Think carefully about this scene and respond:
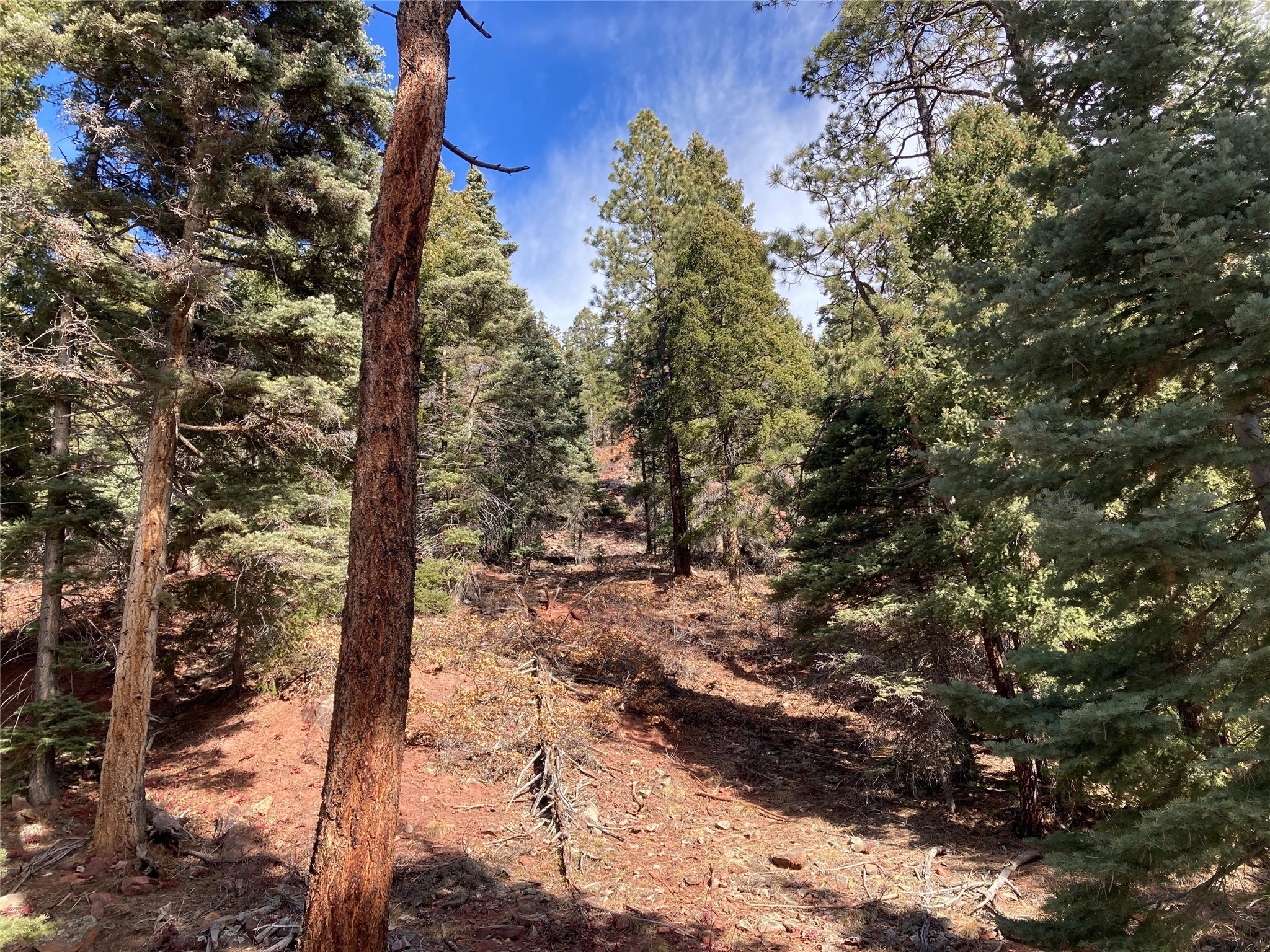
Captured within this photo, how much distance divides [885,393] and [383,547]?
25.1ft

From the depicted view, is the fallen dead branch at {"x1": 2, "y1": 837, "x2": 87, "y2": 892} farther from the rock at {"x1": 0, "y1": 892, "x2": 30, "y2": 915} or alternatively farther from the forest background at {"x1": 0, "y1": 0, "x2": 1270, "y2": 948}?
the forest background at {"x1": 0, "y1": 0, "x2": 1270, "y2": 948}

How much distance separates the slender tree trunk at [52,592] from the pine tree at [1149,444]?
1102cm

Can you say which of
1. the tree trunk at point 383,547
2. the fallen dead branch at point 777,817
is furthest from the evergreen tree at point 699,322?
the tree trunk at point 383,547

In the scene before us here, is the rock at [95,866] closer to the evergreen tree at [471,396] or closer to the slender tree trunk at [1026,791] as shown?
the evergreen tree at [471,396]

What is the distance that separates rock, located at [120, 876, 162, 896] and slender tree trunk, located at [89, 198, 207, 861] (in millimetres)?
419

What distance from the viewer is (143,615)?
762 centimetres

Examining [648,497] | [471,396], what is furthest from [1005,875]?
[648,497]

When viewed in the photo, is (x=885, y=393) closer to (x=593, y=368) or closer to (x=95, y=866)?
(x=95, y=866)

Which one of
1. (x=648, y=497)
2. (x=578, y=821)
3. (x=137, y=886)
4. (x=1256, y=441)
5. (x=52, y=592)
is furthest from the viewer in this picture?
(x=648, y=497)

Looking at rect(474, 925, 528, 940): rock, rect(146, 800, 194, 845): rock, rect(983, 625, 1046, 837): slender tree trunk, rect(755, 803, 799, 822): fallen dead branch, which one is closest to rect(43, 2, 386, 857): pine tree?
rect(146, 800, 194, 845): rock

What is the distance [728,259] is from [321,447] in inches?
452

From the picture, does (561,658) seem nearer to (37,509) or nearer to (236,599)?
(236,599)

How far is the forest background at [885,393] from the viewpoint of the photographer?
4.27 m

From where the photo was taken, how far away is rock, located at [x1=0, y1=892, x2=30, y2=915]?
5.98 metres
